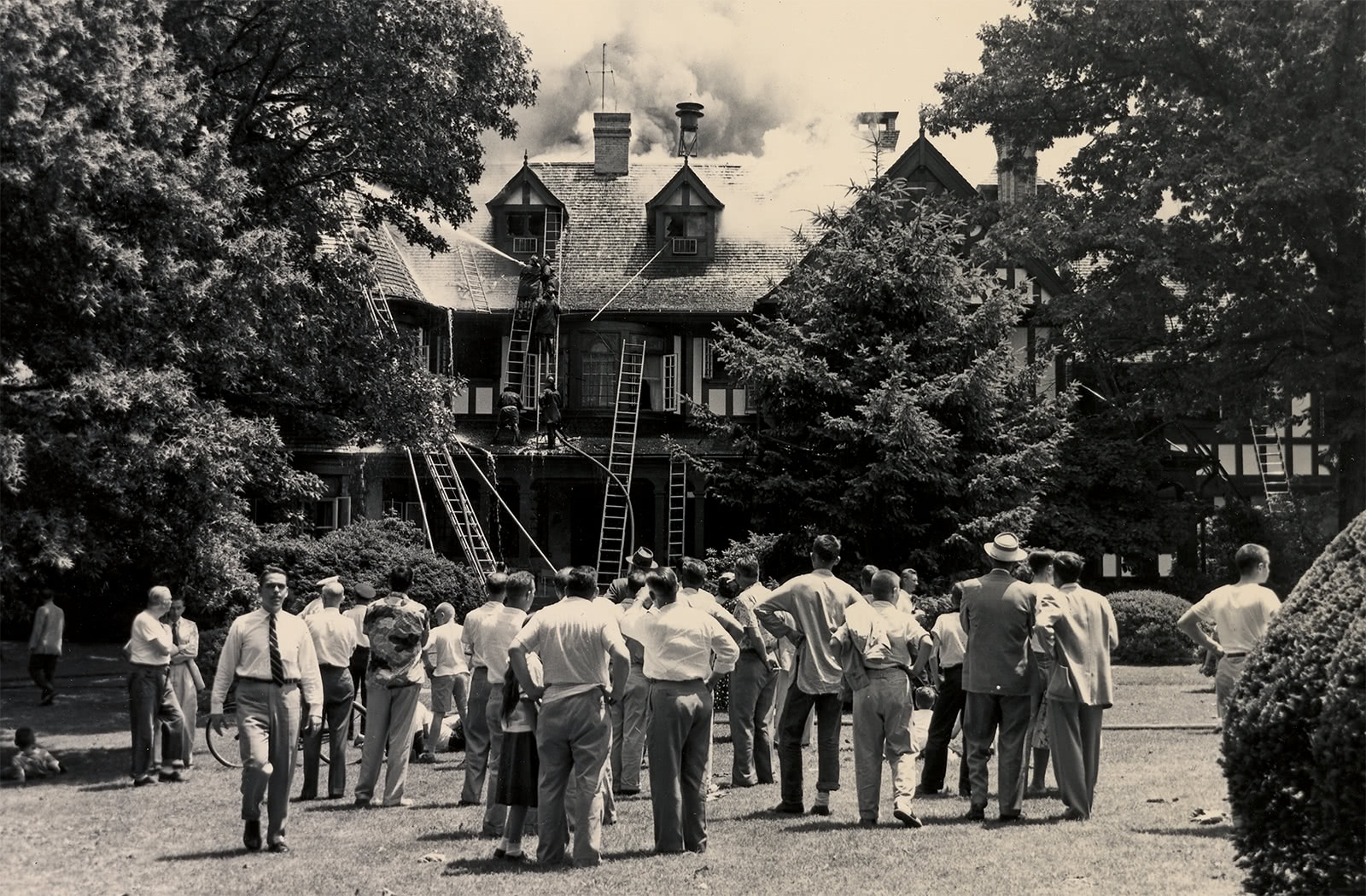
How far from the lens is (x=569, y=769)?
34.1ft

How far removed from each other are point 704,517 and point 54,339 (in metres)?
22.5

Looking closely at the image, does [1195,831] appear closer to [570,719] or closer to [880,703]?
[880,703]

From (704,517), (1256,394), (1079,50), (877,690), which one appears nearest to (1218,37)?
(1079,50)

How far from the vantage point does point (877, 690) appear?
38.3 feet

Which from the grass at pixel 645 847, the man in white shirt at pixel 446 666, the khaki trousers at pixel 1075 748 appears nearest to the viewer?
the grass at pixel 645 847

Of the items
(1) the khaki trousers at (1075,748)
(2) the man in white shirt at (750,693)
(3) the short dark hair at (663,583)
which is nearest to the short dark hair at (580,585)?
(3) the short dark hair at (663,583)

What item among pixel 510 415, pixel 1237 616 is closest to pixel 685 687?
pixel 1237 616

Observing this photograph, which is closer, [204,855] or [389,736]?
[204,855]

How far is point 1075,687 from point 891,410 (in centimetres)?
1451

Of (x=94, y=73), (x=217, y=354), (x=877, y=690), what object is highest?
(x=94, y=73)

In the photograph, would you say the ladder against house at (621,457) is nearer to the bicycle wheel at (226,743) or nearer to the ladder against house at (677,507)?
the ladder against house at (677,507)

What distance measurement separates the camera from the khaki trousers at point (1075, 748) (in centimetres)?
1135

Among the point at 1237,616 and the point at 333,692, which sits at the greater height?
the point at 1237,616

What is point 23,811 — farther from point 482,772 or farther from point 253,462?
point 253,462
